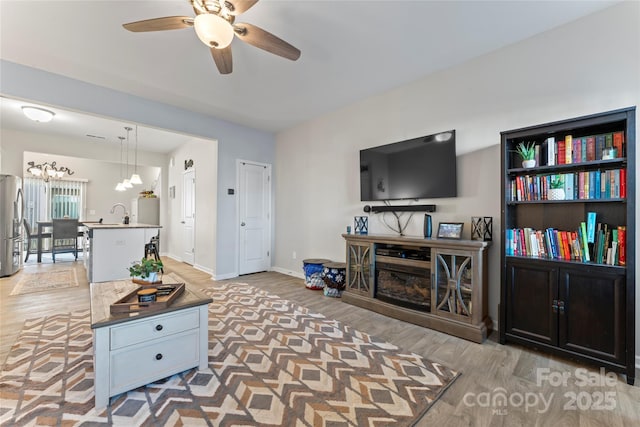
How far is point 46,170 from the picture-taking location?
6.68 m

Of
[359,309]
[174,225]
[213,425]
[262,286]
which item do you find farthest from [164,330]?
[174,225]

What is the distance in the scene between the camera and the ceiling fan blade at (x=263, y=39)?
1969mm

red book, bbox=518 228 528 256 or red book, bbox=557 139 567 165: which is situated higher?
red book, bbox=557 139 567 165

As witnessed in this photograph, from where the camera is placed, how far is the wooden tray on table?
162cm

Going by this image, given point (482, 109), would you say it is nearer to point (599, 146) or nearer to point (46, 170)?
point (599, 146)

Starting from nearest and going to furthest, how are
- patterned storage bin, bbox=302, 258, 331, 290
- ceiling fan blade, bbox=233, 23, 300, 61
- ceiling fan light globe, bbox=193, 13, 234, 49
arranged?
ceiling fan light globe, bbox=193, 13, 234, 49
ceiling fan blade, bbox=233, 23, 300, 61
patterned storage bin, bbox=302, 258, 331, 290

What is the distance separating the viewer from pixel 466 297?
2.49 m

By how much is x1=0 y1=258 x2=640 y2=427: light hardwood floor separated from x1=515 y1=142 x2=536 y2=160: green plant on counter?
1.62m

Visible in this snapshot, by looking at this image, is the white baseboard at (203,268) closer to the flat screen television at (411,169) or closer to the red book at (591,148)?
the flat screen television at (411,169)

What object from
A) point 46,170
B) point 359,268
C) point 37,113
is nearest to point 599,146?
point 359,268

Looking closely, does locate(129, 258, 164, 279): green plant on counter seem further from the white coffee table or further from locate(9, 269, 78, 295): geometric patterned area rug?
locate(9, 269, 78, 295): geometric patterned area rug

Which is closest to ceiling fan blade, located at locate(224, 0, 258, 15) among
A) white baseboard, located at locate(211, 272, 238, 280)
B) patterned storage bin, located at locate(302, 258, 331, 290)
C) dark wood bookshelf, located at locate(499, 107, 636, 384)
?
dark wood bookshelf, located at locate(499, 107, 636, 384)

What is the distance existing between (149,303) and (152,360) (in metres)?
0.36

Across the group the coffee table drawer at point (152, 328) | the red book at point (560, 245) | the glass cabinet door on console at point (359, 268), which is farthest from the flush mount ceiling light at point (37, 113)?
the red book at point (560, 245)
